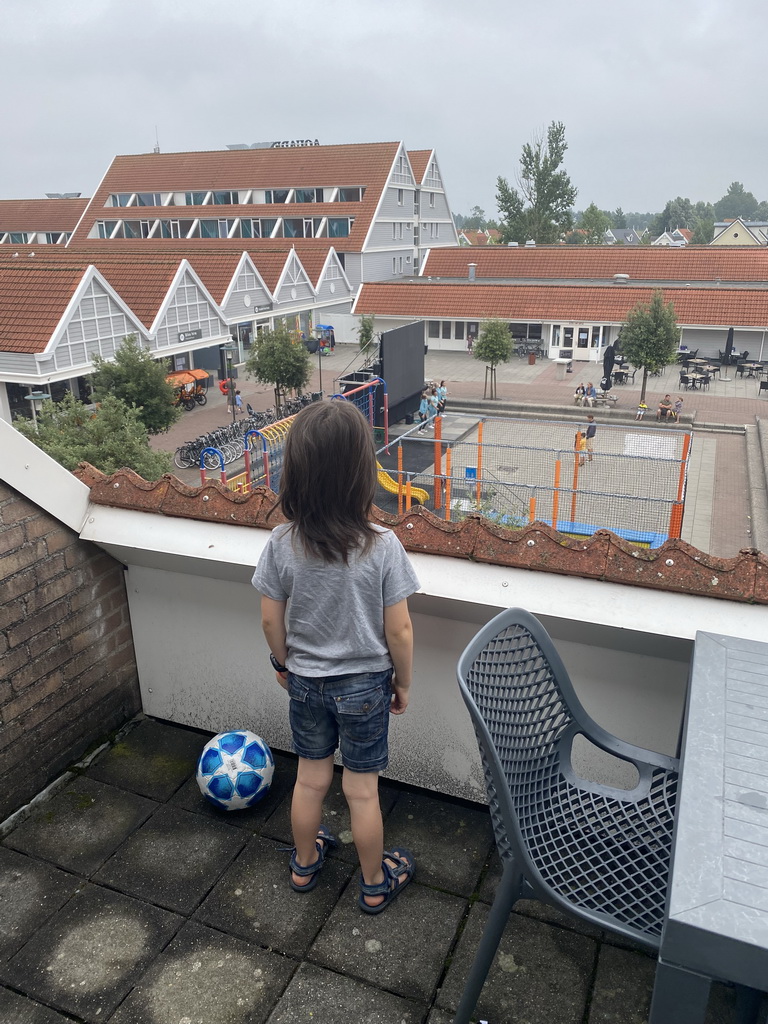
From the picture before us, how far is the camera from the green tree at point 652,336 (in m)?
23.0

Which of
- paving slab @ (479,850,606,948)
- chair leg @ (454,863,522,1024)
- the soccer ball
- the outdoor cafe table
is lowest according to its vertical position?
paving slab @ (479,850,606,948)

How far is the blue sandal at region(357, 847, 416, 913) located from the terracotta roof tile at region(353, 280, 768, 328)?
28.3m

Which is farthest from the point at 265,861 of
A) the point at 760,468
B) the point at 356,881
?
the point at 760,468

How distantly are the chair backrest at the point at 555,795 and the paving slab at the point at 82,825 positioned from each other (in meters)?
2.05

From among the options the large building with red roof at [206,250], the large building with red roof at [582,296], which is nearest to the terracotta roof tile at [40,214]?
the large building with red roof at [206,250]

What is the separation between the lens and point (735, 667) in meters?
2.26

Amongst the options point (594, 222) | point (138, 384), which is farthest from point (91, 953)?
point (594, 222)

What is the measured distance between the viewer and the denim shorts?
2.70 metres

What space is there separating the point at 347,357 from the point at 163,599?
1224 inches

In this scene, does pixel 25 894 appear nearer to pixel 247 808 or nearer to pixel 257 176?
pixel 247 808

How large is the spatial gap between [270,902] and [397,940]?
543 millimetres

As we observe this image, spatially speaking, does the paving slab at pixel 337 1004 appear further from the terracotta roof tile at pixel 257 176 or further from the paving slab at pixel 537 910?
the terracotta roof tile at pixel 257 176

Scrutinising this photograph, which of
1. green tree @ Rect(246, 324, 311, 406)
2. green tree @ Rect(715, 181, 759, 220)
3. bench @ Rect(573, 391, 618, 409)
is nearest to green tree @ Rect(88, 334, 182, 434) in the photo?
green tree @ Rect(246, 324, 311, 406)

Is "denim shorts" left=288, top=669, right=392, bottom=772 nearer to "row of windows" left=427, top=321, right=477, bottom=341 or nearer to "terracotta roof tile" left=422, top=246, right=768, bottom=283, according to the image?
"row of windows" left=427, top=321, right=477, bottom=341
